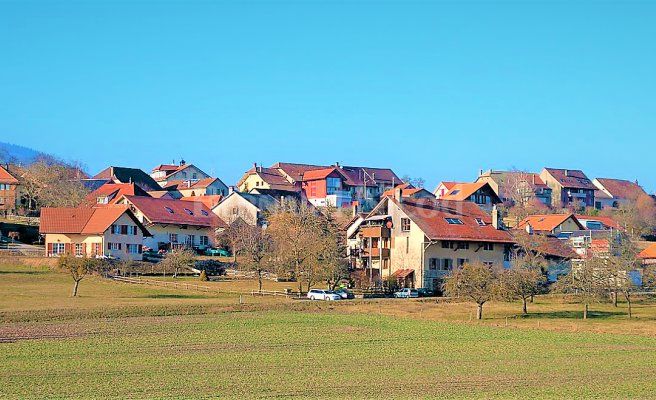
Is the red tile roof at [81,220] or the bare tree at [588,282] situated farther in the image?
the red tile roof at [81,220]

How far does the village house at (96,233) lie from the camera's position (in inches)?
3317

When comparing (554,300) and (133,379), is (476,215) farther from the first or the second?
(133,379)

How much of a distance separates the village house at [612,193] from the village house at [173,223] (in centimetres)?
7070

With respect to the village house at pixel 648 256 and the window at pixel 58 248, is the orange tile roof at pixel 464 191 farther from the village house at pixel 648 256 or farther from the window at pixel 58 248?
the window at pixel 58 248

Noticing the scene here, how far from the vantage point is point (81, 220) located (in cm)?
8694

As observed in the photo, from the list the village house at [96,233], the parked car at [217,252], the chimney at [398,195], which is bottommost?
the parked car at [217,252]

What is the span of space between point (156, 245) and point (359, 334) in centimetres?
5093

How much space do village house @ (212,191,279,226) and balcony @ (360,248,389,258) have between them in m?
24.4

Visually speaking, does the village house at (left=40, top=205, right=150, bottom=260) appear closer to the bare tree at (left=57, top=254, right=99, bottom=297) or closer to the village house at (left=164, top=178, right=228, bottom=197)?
the bare tree at (left=57, top=254, right=99, bottom=297)

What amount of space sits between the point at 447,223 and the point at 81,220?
34248 mm

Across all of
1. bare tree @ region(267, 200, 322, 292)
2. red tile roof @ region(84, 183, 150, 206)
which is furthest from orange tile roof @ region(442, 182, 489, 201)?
red tile roof @ region(84, 183, 150, 206)

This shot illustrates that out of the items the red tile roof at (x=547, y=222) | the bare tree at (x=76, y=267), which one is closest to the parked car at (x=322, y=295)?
the bare tree at (x=76, y=267)

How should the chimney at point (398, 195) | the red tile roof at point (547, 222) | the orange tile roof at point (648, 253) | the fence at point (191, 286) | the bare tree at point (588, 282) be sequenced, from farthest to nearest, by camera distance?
the red tile roof at point (547, 222) → the orange tile roof at point (648, 253) → the chimney at point (398, 195) → the fence at point (191, 286) → the bare tree at point (588, 282)

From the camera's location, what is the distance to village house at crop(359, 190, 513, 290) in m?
79.4
